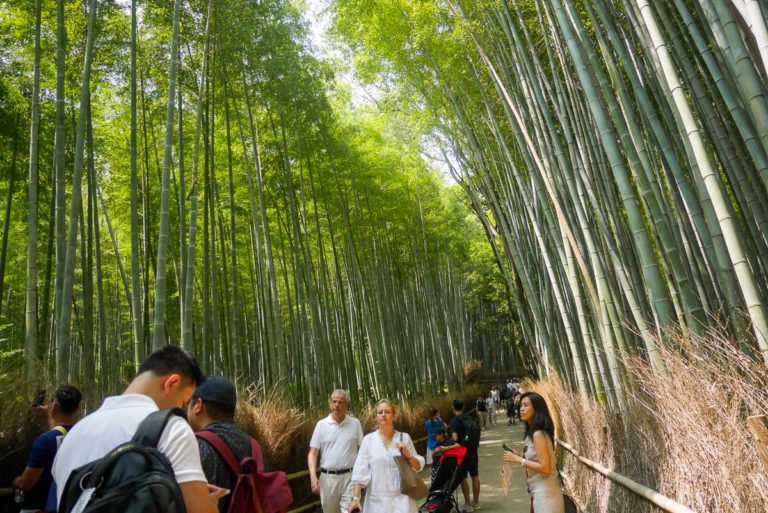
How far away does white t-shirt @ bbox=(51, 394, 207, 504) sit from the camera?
3.23 feet

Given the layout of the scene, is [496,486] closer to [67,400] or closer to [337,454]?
[337,454]

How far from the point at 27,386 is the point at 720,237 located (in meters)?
3.33

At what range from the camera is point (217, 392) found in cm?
160

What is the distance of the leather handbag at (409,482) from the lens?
8.09ft

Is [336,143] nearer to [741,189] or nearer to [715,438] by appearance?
[741,189]

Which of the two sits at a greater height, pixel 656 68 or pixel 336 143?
pixel 336 143

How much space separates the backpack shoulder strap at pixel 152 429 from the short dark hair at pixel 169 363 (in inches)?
8.1

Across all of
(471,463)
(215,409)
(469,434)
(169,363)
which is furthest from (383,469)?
(471,463)

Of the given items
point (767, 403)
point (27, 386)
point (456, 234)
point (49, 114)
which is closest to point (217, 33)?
point (49, 114)

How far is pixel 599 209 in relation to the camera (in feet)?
11.1

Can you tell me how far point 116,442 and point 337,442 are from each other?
2.20 meters

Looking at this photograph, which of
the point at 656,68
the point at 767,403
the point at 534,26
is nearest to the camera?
the point at 767,403

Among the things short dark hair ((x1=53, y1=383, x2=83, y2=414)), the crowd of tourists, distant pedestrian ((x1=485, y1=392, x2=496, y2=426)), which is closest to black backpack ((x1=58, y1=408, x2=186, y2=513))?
the crowd of tourists

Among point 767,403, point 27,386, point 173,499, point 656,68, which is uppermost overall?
point 656,68
